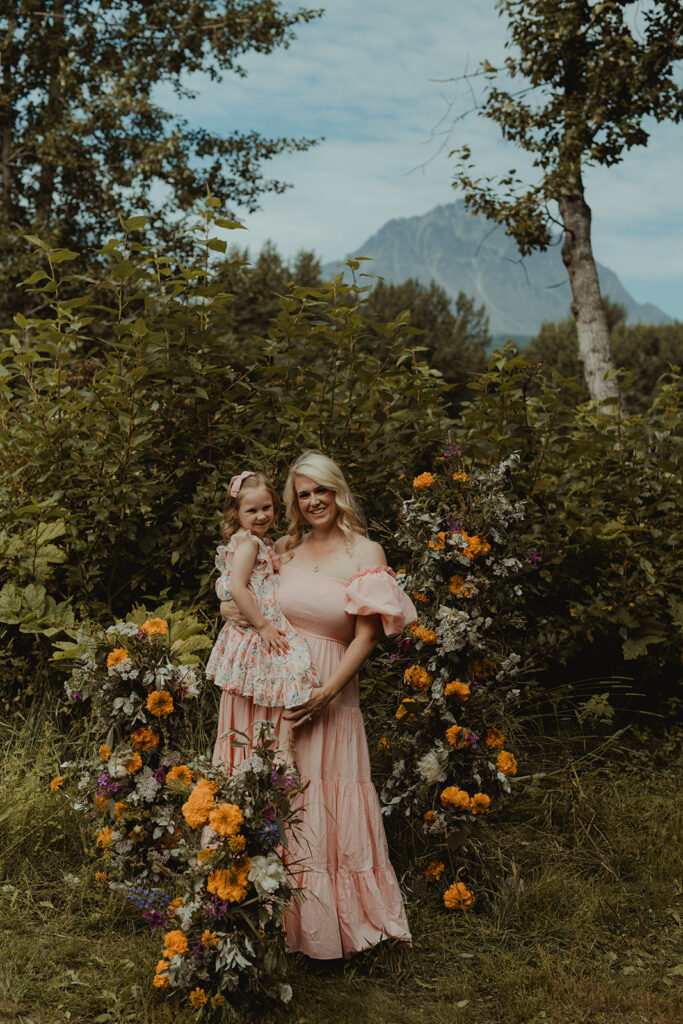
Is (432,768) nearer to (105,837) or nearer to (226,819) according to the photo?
(226,819)

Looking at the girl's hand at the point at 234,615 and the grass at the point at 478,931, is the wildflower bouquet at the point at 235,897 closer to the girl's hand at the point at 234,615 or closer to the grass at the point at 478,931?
the grass at the point at 478,931

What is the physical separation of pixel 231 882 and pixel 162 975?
400 millimetres

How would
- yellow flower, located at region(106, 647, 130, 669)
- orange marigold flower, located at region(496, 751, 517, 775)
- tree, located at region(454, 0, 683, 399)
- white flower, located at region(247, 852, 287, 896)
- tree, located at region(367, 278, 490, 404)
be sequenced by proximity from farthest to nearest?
tree, located at region(367, 278, 490, 404)
tree, located at region(454, 0, 683, 399)
orange marigold flower, located at region(496, 751, 517, 775)
yellow flower, located at region(106, 647, 130, 669)
white flower, located at region(247, 852, 287, 896)

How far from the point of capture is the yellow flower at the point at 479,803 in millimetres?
3135

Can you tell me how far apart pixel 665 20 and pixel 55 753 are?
884 cm

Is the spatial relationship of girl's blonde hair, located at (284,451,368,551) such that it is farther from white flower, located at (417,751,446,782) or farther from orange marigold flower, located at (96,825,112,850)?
orange marigold flower, located at (96,825,112,850)

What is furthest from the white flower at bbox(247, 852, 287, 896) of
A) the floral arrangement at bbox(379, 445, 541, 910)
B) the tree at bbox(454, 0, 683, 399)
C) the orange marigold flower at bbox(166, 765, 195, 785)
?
the tree at bbox(454, 0, 683, 399)

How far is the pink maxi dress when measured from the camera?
9.16ft

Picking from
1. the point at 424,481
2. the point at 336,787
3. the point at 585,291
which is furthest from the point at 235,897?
the point at 585,291

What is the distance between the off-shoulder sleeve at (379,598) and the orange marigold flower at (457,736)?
21.4 inches

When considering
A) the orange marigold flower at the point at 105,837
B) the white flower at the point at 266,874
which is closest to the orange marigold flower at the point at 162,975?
the white flower at the point at 266,874

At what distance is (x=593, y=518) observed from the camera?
4371mm

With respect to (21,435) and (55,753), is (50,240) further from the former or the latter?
(55,753)

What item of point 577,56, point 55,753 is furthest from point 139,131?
point 55,753
